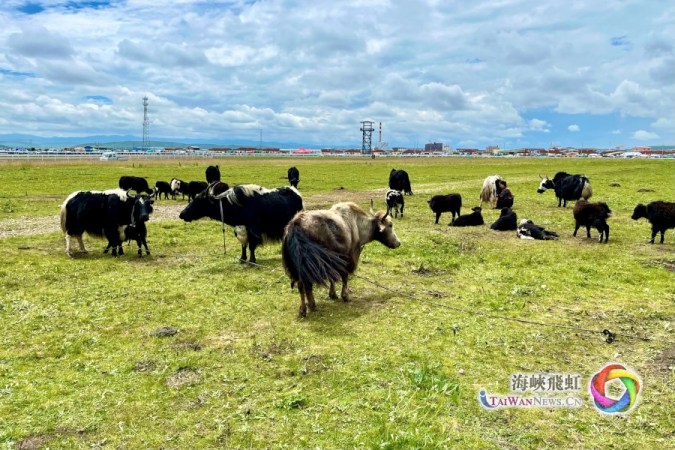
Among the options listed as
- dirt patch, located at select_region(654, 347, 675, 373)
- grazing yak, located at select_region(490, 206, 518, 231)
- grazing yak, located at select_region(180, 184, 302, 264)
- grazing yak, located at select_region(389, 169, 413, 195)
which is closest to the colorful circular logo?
dirt patch, located at select_region(654, 347, 675, 373)

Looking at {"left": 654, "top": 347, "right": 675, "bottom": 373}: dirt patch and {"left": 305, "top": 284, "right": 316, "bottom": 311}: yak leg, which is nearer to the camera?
{"left": 654, "top": 347, "right": 675, "bottom": 373}: dirt patch

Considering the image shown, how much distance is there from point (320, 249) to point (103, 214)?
7630 mm

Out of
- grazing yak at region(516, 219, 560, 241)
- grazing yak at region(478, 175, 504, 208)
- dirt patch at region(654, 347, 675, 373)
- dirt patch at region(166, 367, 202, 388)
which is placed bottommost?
dirt patch at region(166, 367, 202, 388)

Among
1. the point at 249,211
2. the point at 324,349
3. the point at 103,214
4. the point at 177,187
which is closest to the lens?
the point at 324,349

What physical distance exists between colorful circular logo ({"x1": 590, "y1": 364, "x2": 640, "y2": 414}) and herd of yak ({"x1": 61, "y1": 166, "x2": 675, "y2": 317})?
3.89 meters

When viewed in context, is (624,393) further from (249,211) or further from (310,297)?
(249,211)

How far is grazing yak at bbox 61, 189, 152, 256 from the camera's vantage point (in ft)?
38.6

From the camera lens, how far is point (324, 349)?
6129 millimetres

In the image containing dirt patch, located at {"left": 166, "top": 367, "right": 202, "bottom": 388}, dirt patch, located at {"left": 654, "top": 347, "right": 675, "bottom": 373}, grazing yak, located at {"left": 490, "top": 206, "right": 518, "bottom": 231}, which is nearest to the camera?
dirt patch, located at {"left": 166, "top": 367, "right": 202, "bottom": 388}

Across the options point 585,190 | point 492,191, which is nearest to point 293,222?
point 492,191

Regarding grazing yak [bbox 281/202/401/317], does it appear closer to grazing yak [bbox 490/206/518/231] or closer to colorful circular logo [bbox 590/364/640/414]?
colorful circular logo [bbox 590/364/640/414]

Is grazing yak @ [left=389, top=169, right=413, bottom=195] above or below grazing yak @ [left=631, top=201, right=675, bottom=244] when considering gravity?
above

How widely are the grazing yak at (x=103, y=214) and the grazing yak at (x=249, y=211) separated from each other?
1767mm

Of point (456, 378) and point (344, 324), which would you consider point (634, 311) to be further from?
point (344, 324)
